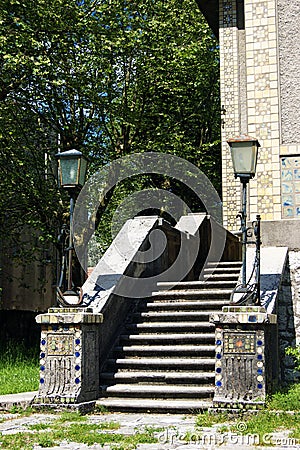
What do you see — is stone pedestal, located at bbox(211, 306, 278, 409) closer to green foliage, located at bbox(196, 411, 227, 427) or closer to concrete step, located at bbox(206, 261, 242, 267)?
green foliage, located at bbox(196, 411, 227, 427)

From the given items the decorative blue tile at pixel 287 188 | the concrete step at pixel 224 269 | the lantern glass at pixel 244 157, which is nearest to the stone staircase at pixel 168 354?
the concrete step at pixel 224 269

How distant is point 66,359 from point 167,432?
6.28 ft

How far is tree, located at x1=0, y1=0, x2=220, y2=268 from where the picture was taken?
47.9 feet

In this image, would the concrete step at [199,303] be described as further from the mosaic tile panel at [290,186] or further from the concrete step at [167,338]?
the mosaic tile panel at [290,186]

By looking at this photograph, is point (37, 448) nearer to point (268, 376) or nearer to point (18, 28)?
point (268, 376)

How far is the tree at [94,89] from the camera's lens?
14.6m

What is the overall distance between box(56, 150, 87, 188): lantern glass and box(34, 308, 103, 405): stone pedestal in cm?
155

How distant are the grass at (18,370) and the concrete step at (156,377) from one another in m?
1.22

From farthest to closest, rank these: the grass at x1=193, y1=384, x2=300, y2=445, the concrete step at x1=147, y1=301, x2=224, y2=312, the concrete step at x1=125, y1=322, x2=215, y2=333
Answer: the concrete step at x1=147, y1=301, x2=224, y2=312
the concrete step at x1=125, y1=322, x2=215, y2=333
the grass at x1=193, y1=384, x2=300, y2=445

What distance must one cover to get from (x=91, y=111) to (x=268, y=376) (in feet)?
37.6

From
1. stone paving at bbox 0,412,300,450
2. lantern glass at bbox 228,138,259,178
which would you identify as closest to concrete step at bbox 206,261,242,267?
lantern glass at bbox 228,138,259,178

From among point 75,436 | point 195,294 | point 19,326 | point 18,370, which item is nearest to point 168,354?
point 195,294

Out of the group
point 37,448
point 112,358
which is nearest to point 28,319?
point 112,358

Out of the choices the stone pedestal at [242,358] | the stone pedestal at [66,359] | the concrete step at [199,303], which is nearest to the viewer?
the stone pedestal at [242,358]
